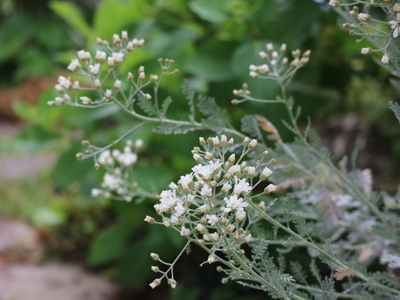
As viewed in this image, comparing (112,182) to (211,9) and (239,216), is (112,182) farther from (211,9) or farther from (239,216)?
(211,9)

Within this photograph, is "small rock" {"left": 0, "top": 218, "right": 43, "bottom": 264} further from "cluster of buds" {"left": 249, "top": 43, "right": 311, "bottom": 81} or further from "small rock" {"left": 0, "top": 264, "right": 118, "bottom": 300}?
"cluster of buds" {"left": 249, "top": 43, "right": 311, "bottom": 81}

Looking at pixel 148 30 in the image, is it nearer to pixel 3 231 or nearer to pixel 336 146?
Answer: pixel 336 146

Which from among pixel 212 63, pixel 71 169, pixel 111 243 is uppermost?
pixel 212 63

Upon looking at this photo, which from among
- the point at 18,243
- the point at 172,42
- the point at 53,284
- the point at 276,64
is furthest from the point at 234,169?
the point at 18,243

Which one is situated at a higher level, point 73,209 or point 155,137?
point 155,137

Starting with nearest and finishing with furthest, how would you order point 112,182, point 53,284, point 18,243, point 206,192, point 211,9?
1. point 206,192
2. point 112,182
3. point 211,9
4. point 53,284
5. point 18,243

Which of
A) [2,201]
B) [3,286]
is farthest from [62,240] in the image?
[2,201]
